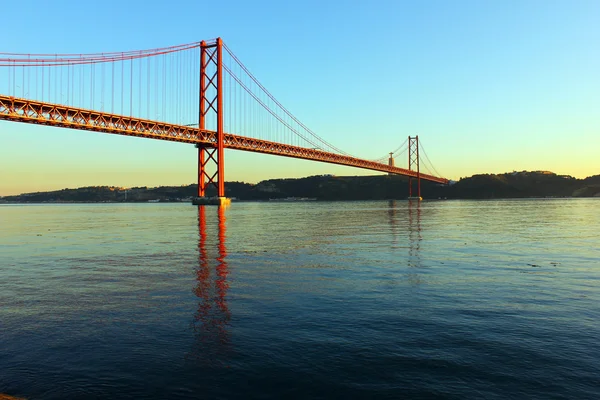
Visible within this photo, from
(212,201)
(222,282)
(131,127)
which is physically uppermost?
(131,127)

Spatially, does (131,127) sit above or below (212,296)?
above

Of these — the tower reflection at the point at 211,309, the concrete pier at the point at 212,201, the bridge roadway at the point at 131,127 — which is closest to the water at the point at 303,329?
the tower reflection at the point at 211,309

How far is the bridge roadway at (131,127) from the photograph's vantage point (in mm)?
53625

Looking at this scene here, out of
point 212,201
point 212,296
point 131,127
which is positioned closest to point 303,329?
point 212,296

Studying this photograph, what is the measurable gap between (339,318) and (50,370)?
441cm

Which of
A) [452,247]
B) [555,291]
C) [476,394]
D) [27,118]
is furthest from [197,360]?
[27,118]

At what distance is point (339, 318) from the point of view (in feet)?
24.2

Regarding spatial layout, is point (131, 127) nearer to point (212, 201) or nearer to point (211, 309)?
point (212, 201)

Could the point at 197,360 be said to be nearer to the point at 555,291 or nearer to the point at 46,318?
the point at 46,318

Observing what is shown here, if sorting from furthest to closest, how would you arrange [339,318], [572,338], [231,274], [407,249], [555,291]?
[407,249] → [231,274] → [555,291] → [339,318] → [572,338]

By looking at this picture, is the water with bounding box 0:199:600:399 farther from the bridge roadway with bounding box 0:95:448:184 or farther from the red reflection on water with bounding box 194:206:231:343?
the bridge roadway with bounding box 0:95:448:184

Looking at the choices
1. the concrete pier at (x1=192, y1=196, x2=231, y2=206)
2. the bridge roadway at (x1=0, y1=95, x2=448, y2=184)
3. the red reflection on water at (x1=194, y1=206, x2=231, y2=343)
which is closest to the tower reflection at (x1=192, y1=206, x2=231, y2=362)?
the red reflection on water at (x1=194, y1=206, x2=231, y2=343)

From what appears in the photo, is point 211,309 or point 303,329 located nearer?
point 303,329

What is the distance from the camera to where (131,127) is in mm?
66062
